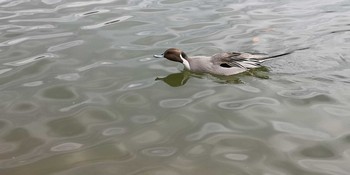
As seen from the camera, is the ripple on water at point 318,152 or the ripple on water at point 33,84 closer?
the ripple on water at point 318,152

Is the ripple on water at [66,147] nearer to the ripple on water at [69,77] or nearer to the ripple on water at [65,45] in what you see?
the ripple on water at [69,77]

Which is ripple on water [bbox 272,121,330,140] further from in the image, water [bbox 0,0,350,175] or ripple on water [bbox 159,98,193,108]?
ripple on water [bbox 159,98,193,108]

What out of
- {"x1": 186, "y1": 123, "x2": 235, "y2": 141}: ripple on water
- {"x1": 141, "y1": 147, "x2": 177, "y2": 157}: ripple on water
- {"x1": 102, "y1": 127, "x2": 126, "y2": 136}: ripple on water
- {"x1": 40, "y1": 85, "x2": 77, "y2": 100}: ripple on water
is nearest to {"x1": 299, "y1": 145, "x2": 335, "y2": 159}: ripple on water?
{"x1": 186, "y1": 123, "x2": 235, "y2": 141}: ripple on water

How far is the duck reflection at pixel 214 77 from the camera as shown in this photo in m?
6.28

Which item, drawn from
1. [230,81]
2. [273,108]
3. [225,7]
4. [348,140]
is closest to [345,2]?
[225,7]

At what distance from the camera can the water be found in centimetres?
454

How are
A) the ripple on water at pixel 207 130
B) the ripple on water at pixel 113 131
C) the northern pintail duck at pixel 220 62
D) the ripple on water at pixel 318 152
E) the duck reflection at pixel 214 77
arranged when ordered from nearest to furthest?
1. the ripple on water at pixel 318 152
2. the ripple on water at pixel 207 130
3. the ripple on water at pixel 113 131
4. the duck reflection at pixel 214 77
5. the northern pintail duck at pixel 220 62

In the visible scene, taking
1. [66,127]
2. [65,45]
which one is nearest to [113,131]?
Result: [66,127]

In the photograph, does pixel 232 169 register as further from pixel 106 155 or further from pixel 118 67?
pixel 118 67

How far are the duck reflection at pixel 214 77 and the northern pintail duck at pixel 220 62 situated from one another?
57 millimetres

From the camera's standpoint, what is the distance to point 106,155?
4.65 meters

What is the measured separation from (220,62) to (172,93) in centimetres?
84

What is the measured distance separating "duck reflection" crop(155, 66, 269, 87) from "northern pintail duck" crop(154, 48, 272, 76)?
57 mm

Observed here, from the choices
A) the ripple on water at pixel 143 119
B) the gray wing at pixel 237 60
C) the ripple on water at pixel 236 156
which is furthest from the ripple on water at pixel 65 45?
the ripple on water at pixel 236 156
